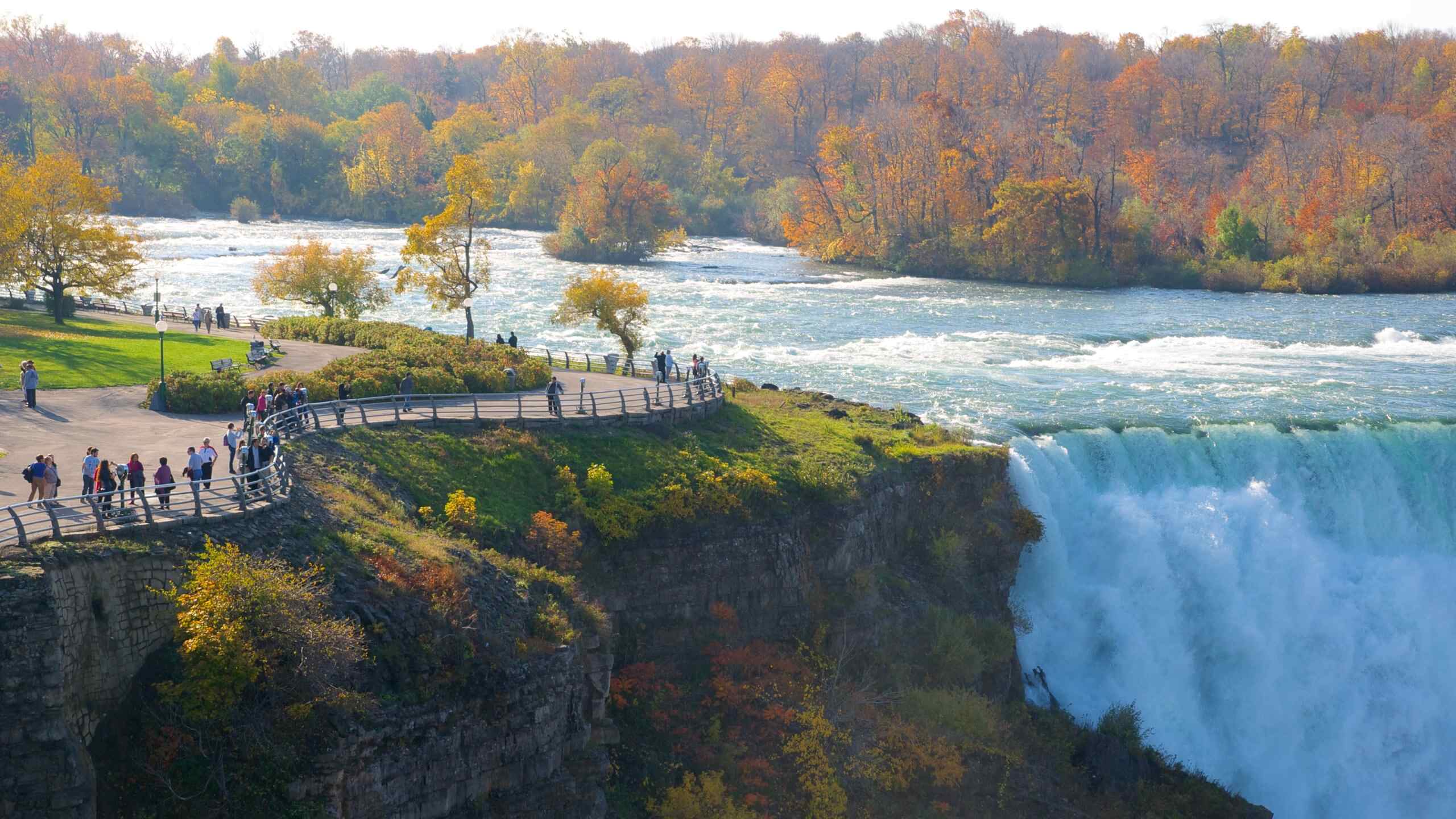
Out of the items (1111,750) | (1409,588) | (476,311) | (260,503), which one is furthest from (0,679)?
(476,311)

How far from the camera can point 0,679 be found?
1823 centimetres

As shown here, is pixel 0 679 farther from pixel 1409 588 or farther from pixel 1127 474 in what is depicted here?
pixel 1409 588

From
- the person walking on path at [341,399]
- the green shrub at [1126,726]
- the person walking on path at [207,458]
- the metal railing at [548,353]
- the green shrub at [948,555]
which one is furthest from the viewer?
the metal railing at [548,353]

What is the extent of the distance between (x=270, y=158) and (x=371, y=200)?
35.2ft

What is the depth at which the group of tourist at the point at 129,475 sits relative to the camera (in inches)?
865

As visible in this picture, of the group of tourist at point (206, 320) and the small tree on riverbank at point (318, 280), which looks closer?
the group of tourist at point (206, 320)

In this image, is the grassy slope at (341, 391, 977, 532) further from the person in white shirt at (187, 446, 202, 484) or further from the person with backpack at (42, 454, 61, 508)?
the person with backpack at (42, 454, 61, 508)

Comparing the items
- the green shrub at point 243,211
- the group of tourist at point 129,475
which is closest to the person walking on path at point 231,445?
the group of tourist at point 129,475

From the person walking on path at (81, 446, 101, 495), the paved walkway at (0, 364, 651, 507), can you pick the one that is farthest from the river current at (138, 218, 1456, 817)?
the person walking on path at (81, 446, 101, 495)

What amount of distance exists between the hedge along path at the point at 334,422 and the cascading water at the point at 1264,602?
406 inches

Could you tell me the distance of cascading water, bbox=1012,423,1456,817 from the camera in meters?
34.2

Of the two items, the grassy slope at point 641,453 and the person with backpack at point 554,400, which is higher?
the person with backpack at point 554,400

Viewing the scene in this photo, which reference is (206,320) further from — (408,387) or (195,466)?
(195,466)

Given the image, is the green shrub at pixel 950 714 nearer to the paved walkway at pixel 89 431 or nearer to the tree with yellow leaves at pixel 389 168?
the paved walkway at pixel 89 431
